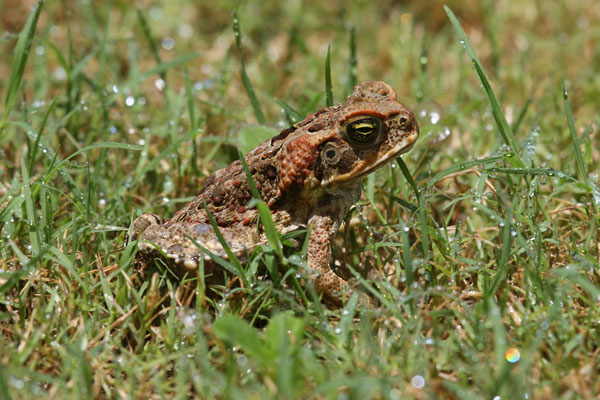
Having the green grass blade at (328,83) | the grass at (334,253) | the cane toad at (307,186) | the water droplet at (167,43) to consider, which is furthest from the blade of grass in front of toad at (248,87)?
the water droplet at (167,43)

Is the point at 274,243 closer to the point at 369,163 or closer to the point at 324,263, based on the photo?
the point at 324,263

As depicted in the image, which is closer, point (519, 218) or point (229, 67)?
point (519, 218)

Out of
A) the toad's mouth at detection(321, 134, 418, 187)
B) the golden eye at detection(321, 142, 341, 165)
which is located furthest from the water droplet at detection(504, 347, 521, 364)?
the golden eye at detection(321, 142, 341, 165)

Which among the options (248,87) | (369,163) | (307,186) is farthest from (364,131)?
(248,87)

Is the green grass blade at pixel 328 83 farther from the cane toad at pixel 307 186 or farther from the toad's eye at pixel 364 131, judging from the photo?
the toad's eye at pixel 364 131

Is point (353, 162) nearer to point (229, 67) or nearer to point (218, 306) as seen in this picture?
point (218, 306)

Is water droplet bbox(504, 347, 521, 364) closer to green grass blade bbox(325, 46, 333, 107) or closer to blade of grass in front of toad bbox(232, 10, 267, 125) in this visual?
green grass blade bbox(325, 46, 333, 107)

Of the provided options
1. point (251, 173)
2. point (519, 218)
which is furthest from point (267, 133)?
point (519, 218)
